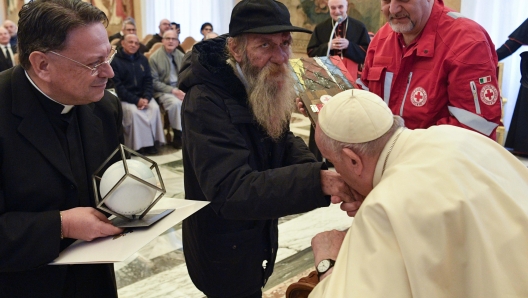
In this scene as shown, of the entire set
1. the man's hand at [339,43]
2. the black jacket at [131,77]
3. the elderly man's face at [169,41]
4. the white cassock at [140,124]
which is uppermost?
the man's hand at [339,43]

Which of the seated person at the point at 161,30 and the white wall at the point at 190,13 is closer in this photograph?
the seated person at the point at 161,30

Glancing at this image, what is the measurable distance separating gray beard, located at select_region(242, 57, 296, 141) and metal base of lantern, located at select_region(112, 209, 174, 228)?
22.6 inches

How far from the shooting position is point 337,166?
176 cm

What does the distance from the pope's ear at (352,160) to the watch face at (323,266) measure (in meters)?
0.36

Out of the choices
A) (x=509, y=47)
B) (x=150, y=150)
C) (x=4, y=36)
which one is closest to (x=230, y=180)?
(x=150, y=150)

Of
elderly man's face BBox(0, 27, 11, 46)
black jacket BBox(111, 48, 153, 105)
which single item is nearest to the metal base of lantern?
black jacket BBox(111, 48, 153, 105)

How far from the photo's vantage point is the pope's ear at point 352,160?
1678mm

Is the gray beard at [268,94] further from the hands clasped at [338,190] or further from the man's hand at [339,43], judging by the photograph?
the man's hand at [339,43]

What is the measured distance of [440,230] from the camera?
138cm

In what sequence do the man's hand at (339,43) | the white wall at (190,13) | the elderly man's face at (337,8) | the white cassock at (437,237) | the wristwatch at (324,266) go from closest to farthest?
1. the white cassock at (437,237)
2. the wristwatch at (324,266)
3. the man's hand at (339,43)
4. the elderly man's face at (337,8)
5. the white wall at (190,13)

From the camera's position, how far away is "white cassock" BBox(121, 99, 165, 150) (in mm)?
7336

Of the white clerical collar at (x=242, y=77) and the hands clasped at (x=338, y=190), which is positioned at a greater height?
the white clerical collar at (x=242, y=77)

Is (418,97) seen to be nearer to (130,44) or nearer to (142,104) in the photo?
(142,104)

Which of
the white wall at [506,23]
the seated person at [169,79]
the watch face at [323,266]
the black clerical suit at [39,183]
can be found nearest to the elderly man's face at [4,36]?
the seated person at [169,79]
